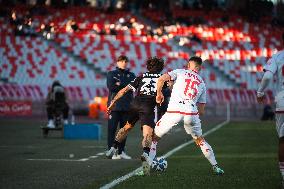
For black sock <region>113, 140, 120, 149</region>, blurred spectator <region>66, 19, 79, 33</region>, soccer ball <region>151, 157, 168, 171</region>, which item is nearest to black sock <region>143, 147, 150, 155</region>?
soccer ball <region>151, 157, 168, 171</region>

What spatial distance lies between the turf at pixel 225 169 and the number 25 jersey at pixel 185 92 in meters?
1.07

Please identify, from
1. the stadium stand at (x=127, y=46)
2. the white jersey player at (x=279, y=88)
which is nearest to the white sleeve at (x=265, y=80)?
the white jersey player at (x=279, y=88)

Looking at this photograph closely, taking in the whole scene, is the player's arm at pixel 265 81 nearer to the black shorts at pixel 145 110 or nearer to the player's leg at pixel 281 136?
the player's leg at pixel 281 136

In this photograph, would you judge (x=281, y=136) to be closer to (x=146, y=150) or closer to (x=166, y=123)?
(x=166, y=123)

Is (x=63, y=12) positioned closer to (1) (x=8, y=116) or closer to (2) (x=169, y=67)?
(2) (x=169, y=67)

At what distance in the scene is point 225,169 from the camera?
16766 mm

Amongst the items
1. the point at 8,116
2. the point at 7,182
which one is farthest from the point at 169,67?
the point at 7,182

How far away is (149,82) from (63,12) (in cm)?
4582

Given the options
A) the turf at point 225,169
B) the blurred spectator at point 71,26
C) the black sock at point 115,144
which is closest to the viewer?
the turf at point 225,169

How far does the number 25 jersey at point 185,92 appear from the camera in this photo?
15.5 m

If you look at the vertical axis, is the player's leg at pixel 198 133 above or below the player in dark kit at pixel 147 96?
below

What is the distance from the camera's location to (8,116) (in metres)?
46.9

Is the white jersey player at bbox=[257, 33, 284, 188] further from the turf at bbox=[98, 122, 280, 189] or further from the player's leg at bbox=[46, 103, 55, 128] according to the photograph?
the player's leg at bbox=[46, 103, 55, 128]

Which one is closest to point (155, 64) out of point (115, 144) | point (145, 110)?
point (145, 110)
